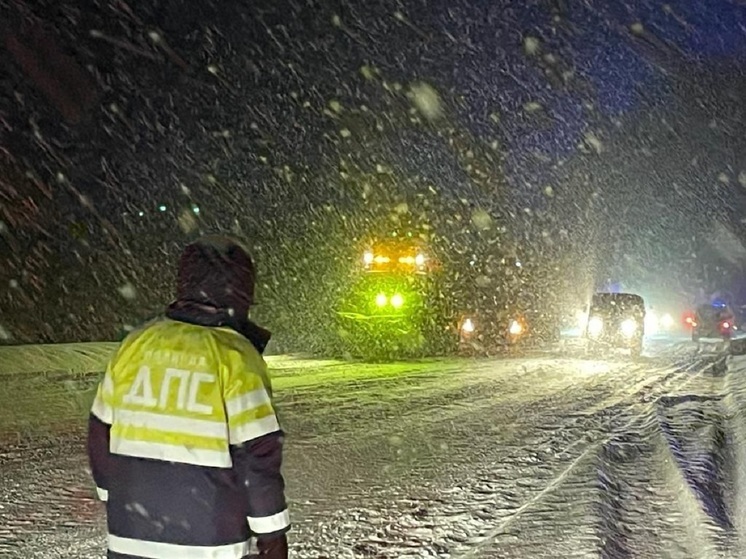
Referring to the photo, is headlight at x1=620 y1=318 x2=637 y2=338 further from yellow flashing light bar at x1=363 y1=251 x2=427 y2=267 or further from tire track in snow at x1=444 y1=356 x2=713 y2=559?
tire track in snow at x1=444 y1=356 x2=713 y2=559

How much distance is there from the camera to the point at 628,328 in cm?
2678

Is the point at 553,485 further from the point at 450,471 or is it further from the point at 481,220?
the point at 481,220

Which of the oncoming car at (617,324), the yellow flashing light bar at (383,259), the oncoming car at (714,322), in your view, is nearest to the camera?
the yellow flashing light bar at (383,259)

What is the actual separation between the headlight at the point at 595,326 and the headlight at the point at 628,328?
0.66 meters

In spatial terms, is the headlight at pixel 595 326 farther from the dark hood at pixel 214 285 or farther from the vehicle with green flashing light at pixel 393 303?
the dark hood at pixel 214 285

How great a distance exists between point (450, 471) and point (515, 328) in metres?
19.8

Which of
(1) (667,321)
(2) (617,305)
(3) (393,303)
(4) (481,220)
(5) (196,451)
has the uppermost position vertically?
(4) (481,220)

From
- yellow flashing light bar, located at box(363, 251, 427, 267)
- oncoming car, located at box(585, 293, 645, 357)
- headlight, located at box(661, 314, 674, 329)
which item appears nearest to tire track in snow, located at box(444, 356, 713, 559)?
yellow flashing light bar, located at box(363, 251, 427, 267)

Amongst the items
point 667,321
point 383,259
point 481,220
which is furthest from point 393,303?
point 667,321

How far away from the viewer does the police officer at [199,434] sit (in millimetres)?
2705

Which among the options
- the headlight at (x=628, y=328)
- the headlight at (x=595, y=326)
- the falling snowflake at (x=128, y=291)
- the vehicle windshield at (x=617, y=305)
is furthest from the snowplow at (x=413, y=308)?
the falling snowflake at (x=128, y=291)

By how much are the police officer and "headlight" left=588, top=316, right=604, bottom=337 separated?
25.5m

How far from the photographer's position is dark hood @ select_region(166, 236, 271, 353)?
110 inches

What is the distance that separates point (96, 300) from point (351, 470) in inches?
777
